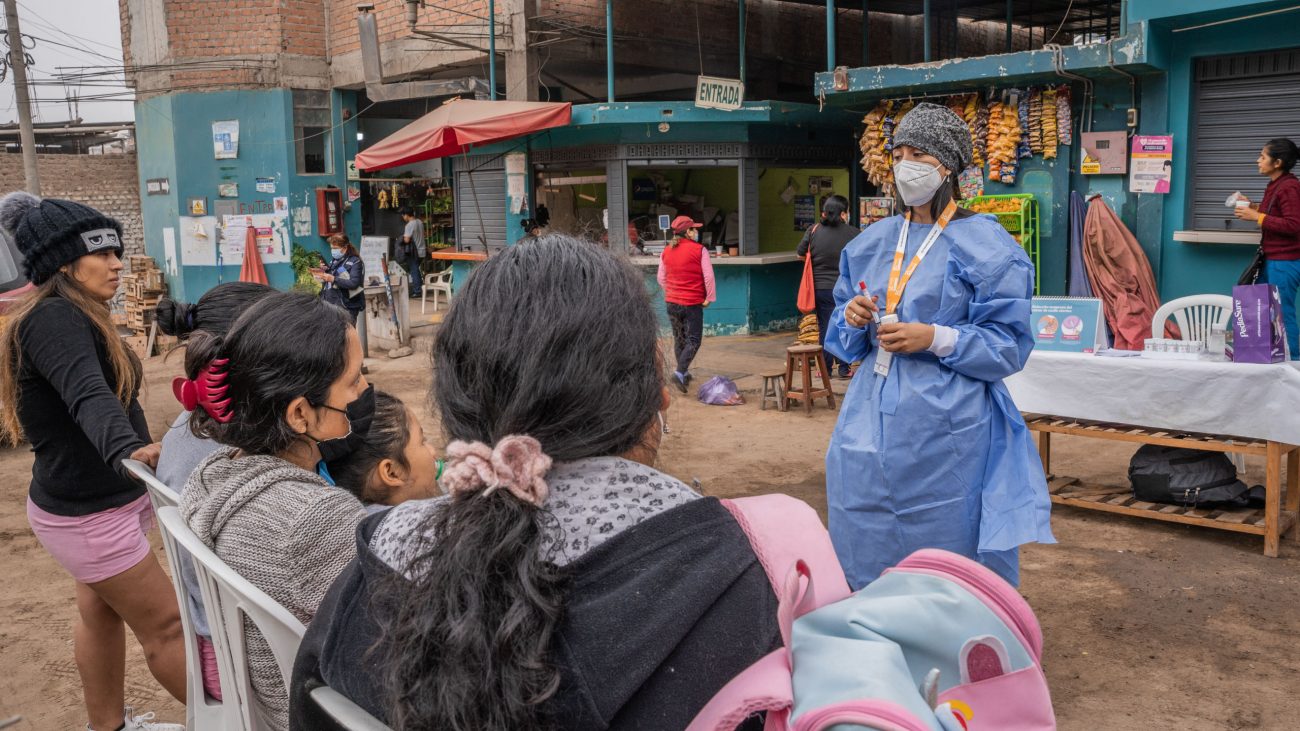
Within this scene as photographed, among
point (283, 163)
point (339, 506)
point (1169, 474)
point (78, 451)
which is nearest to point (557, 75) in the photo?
point (283, 163)

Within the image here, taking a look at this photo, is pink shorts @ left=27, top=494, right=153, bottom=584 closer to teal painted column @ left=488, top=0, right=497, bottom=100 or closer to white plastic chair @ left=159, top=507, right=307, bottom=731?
white plastic chair @ left=159, top=507, right=307, bottom=731

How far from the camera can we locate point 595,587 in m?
1.09

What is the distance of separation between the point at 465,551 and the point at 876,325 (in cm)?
203

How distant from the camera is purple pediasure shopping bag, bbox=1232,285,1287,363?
15.6ft

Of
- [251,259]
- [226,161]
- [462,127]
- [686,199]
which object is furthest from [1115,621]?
[226,161]

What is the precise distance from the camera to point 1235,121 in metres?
7.82

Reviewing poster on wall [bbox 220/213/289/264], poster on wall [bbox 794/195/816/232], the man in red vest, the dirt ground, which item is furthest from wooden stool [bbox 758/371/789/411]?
poster on wall [bbox 220/213/289/264]

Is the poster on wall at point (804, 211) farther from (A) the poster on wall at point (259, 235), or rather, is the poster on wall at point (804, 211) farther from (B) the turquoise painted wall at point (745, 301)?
(A) the poster on wall at point (259, 235)

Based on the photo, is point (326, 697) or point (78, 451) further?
point (78, 451)

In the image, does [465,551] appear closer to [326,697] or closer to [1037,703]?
[326,697]

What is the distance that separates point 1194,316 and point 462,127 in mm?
7587

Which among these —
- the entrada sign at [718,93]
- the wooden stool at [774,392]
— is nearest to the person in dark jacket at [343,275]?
the entrada sign at [718,93]

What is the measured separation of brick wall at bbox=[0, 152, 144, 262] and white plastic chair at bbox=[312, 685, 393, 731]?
18735 millimetres

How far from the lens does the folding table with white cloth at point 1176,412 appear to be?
15.4 feet
